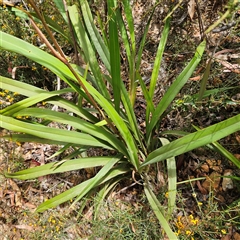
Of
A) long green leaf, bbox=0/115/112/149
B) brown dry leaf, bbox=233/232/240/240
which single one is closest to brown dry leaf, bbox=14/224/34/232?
long green leaf, bbox=0/115/112/149

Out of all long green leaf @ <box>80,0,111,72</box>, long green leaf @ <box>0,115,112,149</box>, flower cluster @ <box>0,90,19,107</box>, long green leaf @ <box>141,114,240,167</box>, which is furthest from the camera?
flower cluster @ <box>0,90,19,107</box>

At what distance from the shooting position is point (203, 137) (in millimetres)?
734

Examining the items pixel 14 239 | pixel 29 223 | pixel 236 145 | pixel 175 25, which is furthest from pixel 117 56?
pixel 14 239

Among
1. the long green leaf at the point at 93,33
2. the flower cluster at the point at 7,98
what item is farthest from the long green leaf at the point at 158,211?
the flower cluster at the point at 7,98

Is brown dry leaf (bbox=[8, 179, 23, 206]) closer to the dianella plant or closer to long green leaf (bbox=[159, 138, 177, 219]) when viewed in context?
the dianella plant

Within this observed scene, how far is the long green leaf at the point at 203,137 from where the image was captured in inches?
27.0

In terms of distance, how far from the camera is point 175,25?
47.6 inches

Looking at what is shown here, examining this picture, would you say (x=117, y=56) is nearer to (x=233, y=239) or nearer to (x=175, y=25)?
(x=175, y=25)

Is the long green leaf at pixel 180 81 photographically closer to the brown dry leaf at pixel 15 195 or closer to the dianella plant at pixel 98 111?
the dianella plant at pixel 98 111

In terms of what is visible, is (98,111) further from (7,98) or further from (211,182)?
(7,98)

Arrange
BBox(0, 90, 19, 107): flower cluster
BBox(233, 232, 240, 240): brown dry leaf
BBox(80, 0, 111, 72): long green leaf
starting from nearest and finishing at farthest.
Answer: BBox(80, 0, 111, 72): long green leaf → BBox(233, 232, 240, 240): brown dry leaf → BBox(0, 90, 19, 107): flower cluster

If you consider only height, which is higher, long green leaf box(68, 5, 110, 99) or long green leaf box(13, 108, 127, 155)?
long green leaf box(68, 5, 110, 99)

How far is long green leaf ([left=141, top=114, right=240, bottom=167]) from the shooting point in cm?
69

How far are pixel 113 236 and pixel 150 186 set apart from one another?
0.25 meters
